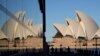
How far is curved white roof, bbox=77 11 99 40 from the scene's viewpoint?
62281 millimetres

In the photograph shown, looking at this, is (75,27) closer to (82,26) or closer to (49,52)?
(82,26)

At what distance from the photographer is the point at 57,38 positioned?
273 ft

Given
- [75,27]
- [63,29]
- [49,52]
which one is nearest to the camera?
[49,52]

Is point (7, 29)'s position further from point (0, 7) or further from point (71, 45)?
point (71, 45)

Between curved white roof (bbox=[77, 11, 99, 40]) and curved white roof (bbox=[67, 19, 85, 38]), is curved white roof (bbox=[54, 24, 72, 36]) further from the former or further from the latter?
curved white roof (bbox=[77, 11, 99, 40])

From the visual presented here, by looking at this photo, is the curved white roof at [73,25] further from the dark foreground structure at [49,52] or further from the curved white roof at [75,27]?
the dark foreground structure at [49,52]

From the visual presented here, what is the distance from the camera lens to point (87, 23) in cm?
6206

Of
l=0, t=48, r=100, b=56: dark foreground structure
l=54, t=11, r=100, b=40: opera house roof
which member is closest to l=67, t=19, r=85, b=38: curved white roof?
l=54, t=11, r=100, b=40: opera house roof

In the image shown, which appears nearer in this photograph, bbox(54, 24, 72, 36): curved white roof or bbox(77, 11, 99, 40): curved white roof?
bbox(77, 11, 99, 40): curved white roof

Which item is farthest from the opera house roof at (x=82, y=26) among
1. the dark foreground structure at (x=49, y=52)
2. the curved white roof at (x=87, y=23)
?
the dark foreground structure at (x=49, y=52)

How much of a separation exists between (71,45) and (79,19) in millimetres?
21735

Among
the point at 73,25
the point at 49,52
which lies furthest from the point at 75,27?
the point at 49,52

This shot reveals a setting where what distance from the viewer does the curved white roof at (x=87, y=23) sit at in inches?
2452

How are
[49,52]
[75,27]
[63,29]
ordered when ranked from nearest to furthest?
[49,52] < [75,27] < [63,29]
